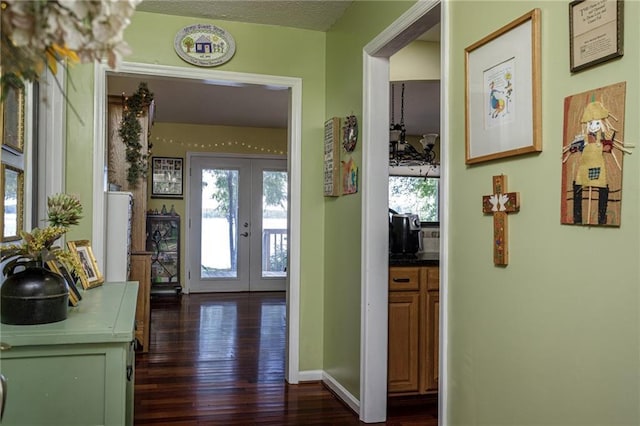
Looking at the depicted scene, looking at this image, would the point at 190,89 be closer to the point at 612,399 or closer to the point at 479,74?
the point at 479,74

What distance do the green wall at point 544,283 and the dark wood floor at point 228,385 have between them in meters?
1.18

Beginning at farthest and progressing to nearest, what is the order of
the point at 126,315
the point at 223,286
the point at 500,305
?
the point at 223,286 → the point at 500,305 → the point at 126,315

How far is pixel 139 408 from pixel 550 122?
8.84ft

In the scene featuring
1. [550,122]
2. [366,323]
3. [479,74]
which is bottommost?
[366,323]

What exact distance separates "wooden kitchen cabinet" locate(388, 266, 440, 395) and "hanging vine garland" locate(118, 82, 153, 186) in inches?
99.7

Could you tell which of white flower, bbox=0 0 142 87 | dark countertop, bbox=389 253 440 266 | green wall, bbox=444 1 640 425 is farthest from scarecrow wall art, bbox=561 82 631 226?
dark countertop, bbox=389 253 440 266

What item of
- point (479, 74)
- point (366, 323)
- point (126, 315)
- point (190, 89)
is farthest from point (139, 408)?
point (190, 89)

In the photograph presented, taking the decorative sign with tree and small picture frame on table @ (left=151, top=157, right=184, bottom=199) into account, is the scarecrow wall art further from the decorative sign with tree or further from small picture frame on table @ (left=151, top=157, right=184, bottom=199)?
small picture frame on table @ (left=151, top=157, right=184, bottom=199)

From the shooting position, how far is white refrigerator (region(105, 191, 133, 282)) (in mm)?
3818

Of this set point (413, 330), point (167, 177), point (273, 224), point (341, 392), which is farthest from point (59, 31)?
point (273, 224)

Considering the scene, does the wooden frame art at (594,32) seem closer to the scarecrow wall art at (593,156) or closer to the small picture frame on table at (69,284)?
the scarecrow wall art at (593,156)

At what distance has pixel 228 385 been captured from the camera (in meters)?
3.59

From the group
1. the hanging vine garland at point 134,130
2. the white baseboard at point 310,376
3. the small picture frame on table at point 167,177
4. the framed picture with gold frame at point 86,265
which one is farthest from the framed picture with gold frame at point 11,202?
the small picture frame on table at point 167,177

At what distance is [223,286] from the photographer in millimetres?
8031
